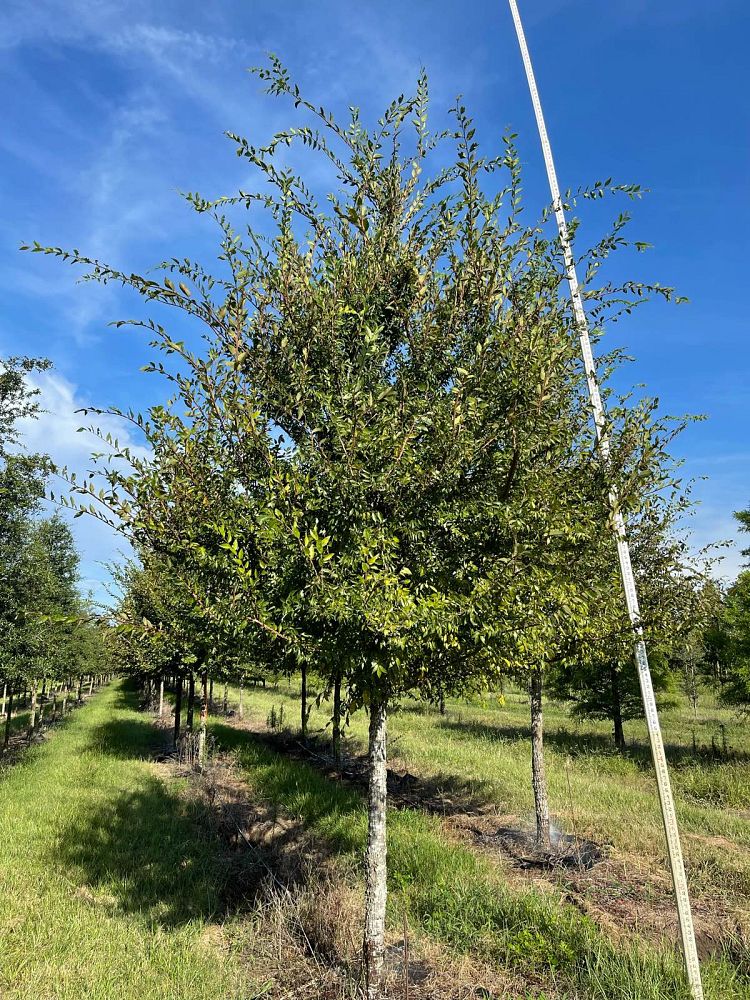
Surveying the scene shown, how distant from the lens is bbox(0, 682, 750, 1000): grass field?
5668 mm

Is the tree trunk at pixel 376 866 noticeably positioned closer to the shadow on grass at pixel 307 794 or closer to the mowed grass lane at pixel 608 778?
the mowed grass lane at pixel 608 778

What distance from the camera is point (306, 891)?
7.19m

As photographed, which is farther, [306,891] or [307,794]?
[307,794]

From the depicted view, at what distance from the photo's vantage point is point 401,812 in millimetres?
11508

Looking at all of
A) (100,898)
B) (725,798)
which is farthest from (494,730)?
(100,898)

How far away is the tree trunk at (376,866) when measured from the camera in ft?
17.2

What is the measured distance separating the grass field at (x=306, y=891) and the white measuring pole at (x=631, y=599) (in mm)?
947

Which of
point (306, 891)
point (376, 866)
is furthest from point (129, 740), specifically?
point (376, 866)

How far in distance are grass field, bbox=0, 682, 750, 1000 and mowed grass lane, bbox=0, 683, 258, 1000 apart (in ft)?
0.10

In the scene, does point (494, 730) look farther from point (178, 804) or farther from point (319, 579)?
point (319, 579)

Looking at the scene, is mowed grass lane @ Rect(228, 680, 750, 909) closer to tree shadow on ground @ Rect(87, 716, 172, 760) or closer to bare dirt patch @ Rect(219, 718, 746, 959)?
bare dirt patch @ Rect(219, 718, 746, 959)

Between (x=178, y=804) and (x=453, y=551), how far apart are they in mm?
12438

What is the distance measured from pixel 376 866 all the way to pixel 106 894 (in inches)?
206

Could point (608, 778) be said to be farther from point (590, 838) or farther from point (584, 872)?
point (584, 872)
